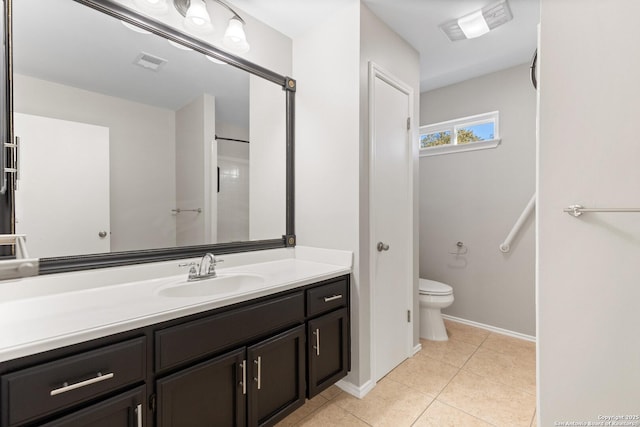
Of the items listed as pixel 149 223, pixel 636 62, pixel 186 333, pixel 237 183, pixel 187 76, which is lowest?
pixel 186 333

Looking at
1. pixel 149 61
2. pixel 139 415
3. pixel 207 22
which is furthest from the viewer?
pixel 207 22

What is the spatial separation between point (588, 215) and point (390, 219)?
1.12 m

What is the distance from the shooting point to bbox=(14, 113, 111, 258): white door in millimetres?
1160

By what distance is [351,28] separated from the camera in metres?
1.82

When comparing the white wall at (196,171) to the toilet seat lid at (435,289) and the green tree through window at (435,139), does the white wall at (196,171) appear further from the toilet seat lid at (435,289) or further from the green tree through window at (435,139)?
the green tree through window at (435,139)

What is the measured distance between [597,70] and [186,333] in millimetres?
1828

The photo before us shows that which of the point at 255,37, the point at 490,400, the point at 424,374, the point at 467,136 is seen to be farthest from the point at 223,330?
the point at 467,136

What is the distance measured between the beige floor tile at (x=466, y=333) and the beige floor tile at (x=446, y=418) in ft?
3.35

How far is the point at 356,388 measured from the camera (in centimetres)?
183

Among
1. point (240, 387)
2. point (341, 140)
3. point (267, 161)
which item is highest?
point (341, 140)

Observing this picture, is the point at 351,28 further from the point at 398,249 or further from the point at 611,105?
the point at 398,249

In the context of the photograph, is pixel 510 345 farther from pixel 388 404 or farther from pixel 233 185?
pixel 233 185

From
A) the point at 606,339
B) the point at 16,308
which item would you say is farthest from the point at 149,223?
the point at 606,339

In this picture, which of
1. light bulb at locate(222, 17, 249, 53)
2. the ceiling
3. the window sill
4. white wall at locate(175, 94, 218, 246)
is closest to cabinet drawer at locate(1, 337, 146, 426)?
white wall at locate(175, 94, 218, 246)
